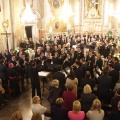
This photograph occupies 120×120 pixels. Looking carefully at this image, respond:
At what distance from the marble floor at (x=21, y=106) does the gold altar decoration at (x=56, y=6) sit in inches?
575

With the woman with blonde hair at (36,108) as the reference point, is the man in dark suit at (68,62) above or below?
above

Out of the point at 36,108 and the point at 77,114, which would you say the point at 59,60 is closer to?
the point at 36,108

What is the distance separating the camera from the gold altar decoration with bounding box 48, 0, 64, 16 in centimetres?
2286

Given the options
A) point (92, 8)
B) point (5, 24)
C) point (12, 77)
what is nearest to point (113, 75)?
point (12, 77)

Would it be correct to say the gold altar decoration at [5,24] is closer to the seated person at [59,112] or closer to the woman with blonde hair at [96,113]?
the seated person at [59,112]

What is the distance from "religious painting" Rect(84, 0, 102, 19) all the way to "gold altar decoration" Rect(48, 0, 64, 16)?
2791 millimetres

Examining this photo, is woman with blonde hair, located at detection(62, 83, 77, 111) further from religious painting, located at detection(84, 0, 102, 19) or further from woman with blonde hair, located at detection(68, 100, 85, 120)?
religious painting, located at detection(84, 0, 102, 19)

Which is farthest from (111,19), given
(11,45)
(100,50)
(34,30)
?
(11,45)

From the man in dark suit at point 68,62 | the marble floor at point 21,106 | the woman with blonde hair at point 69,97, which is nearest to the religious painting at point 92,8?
the man in dark suit at point 68,62

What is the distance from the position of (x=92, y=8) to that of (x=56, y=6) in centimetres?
394

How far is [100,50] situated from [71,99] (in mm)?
8661

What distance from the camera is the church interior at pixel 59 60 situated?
6.02 m

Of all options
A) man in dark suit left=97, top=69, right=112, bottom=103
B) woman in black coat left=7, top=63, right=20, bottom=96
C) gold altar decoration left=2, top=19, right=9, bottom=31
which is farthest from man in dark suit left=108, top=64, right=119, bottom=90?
gold altar decoration left=2, top=19, right=9, bottom=31

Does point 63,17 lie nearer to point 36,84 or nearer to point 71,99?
point 36,84
